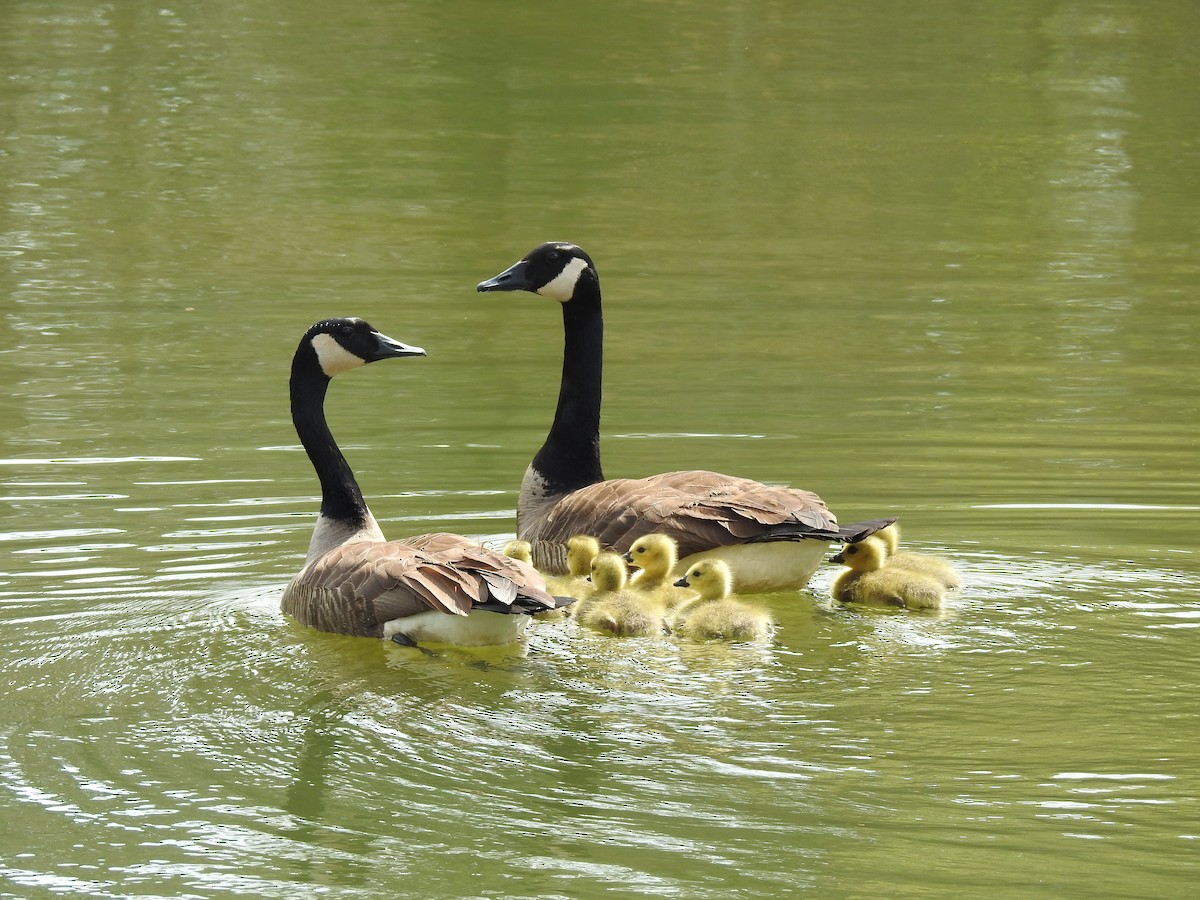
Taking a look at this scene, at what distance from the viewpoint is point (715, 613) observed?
7922 millimetres

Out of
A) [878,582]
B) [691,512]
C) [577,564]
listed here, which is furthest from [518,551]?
[878,582]

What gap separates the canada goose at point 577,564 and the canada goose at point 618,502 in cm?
11

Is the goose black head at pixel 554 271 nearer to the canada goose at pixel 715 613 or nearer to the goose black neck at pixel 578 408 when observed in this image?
the goose black neck at pixel 578 408

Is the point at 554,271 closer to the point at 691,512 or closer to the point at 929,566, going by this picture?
the point at 691,512

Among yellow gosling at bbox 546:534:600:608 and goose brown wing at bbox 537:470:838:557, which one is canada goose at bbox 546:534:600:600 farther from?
goose brown wing at bbox 537:470:838:557

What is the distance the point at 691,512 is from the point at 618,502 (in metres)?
0.51

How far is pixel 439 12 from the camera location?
31469 mm

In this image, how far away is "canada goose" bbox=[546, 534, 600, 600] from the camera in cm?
870

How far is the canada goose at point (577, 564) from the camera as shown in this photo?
870cm

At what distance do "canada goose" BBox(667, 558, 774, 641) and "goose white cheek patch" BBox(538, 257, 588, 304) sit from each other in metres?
2.37

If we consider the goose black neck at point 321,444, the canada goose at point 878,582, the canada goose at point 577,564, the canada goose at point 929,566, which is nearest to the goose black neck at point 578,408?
the canada goose at point 577,564

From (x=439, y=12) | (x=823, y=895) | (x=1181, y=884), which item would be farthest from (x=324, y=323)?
(x=439, y=12)

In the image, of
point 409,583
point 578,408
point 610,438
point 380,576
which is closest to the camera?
point 409,583

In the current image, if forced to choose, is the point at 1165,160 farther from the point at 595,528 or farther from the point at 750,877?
the point at 750,877
